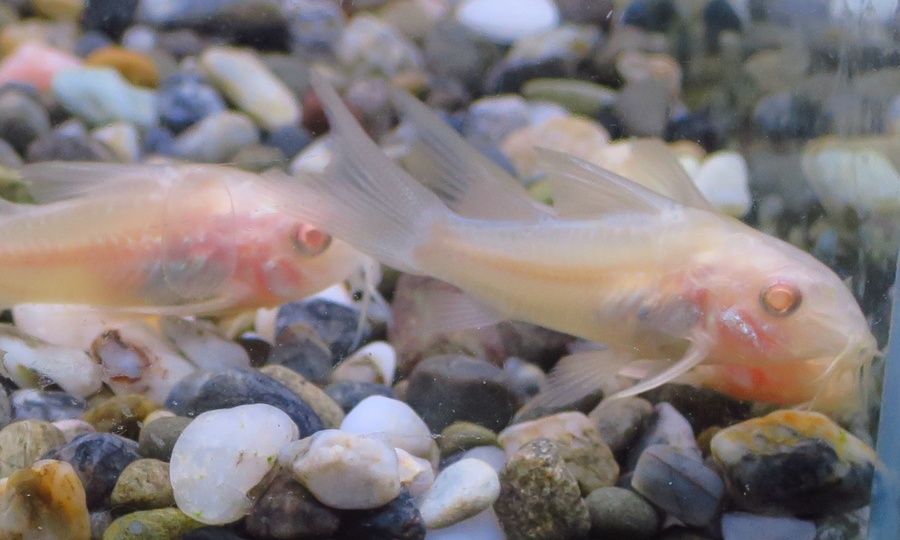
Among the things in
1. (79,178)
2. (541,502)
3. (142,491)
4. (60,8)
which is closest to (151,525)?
(142,491)

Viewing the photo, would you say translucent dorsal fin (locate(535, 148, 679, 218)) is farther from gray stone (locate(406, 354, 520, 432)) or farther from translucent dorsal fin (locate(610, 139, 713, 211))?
gray stone (locate(406, 354, 520, 432))

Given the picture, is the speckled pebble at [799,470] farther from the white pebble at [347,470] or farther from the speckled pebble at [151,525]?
the speckled pebble at [151,525]

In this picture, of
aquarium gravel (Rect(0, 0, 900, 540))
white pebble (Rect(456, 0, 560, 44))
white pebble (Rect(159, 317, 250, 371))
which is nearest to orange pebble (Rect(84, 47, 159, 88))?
aquarium gravel (Rect(0, 0, 900, 540))

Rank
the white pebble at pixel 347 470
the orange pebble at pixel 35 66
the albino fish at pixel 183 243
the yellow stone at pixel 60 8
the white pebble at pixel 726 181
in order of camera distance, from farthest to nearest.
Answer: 1. the yellow stone at pixel 60 8
2. the orange pebble at pixel 35 66
3. the white pebble at pixel 726 181
4. the albino fish at pixel 183 243
5. the white pebble at pixel 347 470

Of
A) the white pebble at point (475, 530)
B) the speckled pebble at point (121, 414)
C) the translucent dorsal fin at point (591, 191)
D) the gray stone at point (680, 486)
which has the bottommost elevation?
the white pebble at point (475, 530)

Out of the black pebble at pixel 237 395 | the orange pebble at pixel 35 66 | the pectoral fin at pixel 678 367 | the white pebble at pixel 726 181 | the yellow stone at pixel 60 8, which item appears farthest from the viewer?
the yellow stone at pixel 60 8

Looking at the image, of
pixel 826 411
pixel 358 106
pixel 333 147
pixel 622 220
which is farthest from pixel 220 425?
pixel 358 106

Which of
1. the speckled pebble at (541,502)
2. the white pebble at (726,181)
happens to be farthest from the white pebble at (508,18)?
the speckled pebble at (541,502)
